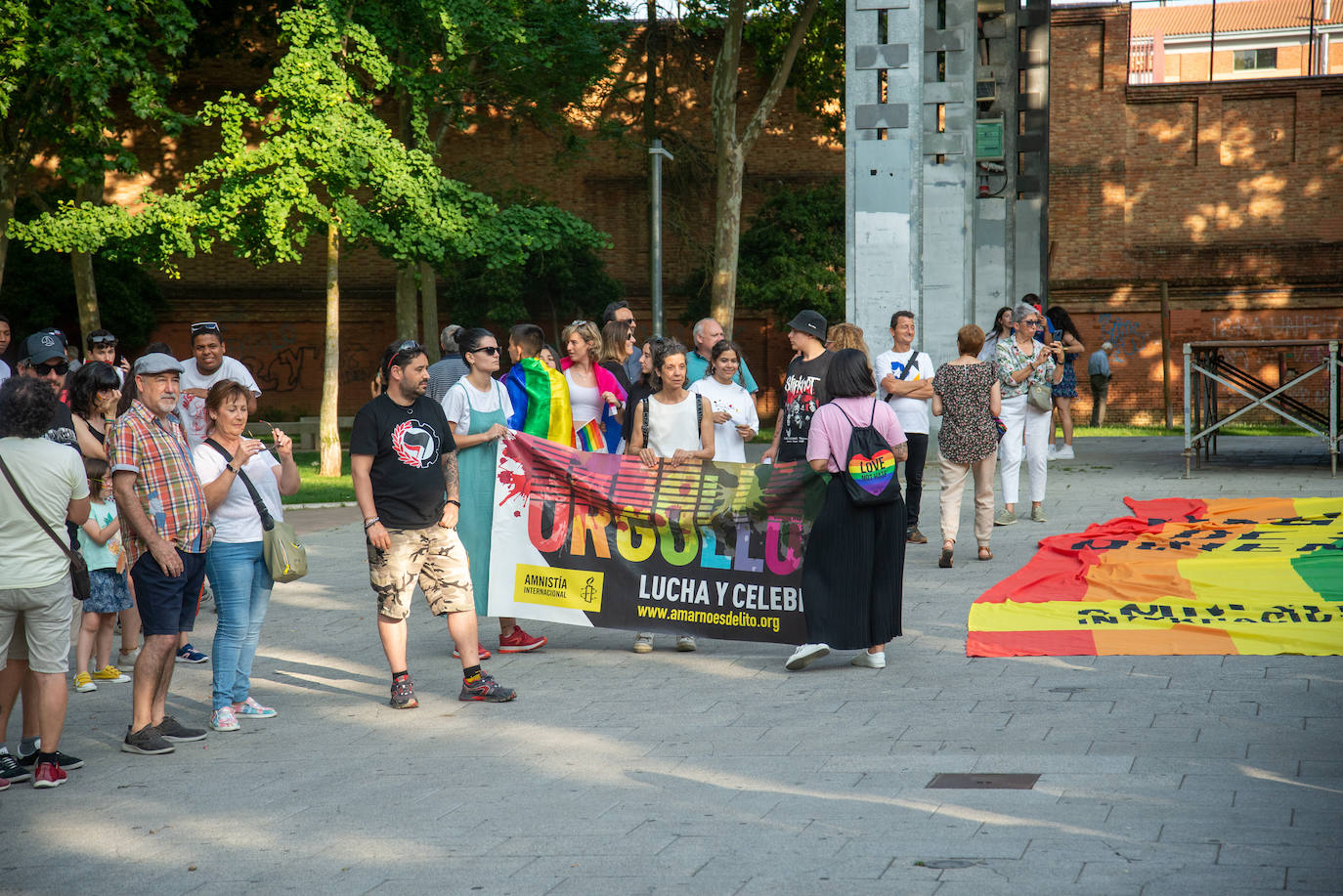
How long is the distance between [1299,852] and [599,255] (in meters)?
32.1

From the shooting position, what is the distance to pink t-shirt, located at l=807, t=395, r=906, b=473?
24.1 ft

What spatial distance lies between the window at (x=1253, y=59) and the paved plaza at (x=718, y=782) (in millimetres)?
70170

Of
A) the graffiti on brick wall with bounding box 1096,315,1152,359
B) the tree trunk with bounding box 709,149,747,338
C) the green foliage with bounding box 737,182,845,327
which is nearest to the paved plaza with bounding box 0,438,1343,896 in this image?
the tree trunk with bounding box 709,149,747,338

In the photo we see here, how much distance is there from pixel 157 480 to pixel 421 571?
1.42 metres

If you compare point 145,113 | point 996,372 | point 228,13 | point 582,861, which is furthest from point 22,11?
point 582,861

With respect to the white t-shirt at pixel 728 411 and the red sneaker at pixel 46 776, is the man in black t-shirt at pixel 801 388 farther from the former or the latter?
the red sneaker at pixel 46 776

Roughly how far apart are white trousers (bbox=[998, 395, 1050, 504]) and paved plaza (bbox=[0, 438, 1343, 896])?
13.7ft

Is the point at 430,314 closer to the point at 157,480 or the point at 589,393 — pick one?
the point at 589,393

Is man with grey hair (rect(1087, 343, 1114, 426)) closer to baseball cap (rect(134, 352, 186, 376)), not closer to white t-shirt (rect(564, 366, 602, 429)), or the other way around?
white t-shirt (rect(564, 366, 602, 429))

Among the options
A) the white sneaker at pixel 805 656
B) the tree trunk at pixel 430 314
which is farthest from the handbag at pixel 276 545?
the tree trunk at pixel 430 314

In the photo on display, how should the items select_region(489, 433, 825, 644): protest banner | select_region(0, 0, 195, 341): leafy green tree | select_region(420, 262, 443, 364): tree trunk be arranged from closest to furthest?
select_region(489, 433, 825, 644): protest banner
select_region(0, 0, 195, 341): leafy green tree
select_region(420, 262, 443, 364): tree trunk

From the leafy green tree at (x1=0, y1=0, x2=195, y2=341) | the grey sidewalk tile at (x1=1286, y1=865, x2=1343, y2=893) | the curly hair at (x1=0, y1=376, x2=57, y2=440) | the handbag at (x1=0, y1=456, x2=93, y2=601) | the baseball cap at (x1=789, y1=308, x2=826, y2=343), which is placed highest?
the leafy green tree at (x1=0, y1=0, x2=195, y2=341)

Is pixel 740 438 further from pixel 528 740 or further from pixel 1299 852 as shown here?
pixel 1299 852

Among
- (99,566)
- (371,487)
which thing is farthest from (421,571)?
(99,566)
